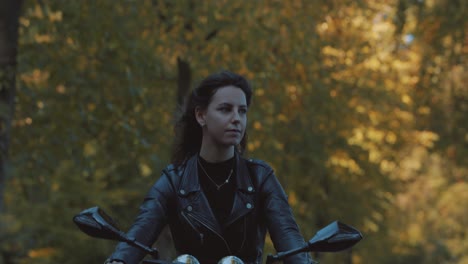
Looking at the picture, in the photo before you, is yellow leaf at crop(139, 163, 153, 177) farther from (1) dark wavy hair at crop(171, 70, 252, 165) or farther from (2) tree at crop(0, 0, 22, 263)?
(1) dark wavy hair at crop(171, 70, 252, 165)

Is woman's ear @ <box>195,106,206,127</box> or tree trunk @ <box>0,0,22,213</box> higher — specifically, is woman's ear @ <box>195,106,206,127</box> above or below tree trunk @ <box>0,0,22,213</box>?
below

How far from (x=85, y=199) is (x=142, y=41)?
6.88 metres

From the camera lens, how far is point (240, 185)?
4.69 meters

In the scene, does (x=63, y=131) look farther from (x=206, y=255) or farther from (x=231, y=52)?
(x=206, y=255)

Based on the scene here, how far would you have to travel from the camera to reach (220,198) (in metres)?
4.72

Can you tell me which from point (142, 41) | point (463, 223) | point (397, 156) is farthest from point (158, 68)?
point (463, 223)

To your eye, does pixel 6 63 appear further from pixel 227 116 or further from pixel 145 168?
pixel 227 116

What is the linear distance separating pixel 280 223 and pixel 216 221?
1.06ft

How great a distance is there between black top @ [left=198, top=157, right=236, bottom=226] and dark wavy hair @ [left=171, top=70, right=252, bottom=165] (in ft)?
0.74

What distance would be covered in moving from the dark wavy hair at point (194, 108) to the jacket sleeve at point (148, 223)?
1.20ft

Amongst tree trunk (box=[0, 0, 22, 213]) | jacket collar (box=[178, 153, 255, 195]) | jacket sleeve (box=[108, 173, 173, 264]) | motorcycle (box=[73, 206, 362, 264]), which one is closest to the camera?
motorcycle (box=[73, 206, 362, 264])

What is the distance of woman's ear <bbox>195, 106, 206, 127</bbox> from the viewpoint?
488cm

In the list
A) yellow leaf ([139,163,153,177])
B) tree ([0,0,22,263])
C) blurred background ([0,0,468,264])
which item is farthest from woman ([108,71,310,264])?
yellow leaf ([139,163,153,177])

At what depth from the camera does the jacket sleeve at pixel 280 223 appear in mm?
4426
